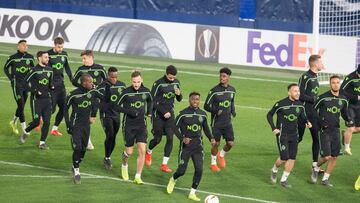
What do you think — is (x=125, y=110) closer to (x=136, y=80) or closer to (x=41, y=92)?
(x=136, y=80)

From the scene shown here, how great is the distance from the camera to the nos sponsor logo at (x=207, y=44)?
3972cm

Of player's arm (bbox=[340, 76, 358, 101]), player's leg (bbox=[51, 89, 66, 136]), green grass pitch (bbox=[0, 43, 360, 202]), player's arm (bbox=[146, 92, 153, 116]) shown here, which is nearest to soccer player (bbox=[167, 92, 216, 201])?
green grass pitch (bbox=[0, 43, 360, 202])

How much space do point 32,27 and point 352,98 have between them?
21443 mm

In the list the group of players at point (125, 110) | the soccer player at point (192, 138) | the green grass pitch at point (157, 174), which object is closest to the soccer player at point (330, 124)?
the green grass pitch at point (157, 174)

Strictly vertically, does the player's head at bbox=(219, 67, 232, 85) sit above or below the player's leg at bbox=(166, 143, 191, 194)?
above

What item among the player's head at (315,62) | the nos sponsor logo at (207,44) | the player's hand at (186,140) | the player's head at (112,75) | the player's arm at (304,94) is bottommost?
the player's hand at (186,140)

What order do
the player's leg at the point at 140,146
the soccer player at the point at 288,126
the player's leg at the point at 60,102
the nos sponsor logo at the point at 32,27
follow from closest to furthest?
the player's leg at the point at 140,146 → the soccer player at the point at 288,126 → the player's leg at the point at 60,102 → the nos sponsor logo at the point at 32,27

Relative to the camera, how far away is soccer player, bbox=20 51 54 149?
2428cm

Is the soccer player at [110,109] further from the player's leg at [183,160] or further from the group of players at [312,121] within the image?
the group of players at [312,121]

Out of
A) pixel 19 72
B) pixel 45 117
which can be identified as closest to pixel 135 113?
pixel 45 117

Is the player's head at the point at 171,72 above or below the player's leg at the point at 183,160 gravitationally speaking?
above

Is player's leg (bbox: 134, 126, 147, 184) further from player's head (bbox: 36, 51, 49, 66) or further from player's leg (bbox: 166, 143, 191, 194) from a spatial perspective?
player's head (bbox: 36, 51, 49, 66)

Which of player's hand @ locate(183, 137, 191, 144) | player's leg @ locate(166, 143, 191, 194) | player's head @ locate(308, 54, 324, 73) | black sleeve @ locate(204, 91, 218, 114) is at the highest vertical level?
player's head @ locate(308, 54, 324, 73)

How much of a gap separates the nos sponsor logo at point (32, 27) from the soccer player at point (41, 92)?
1791 centimetres
